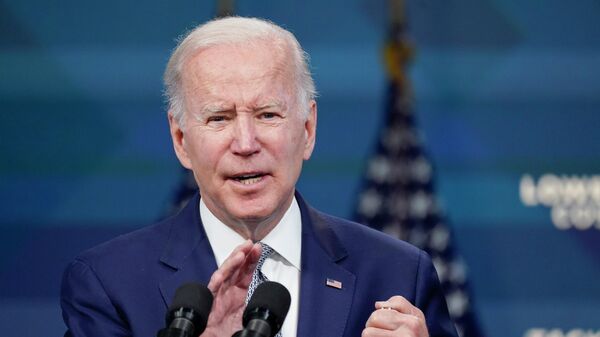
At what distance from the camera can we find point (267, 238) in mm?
2549

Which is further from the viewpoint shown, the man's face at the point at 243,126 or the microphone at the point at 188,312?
the man's face at the point at 243,126

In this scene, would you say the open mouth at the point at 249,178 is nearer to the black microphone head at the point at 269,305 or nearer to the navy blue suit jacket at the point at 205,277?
the navy blue suit jacket at the point at 205,277

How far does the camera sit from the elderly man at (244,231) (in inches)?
94.9

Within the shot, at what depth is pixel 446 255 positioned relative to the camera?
430 cm

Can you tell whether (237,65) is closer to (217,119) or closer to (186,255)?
(217,119)

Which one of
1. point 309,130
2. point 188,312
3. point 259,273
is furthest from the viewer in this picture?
point 309,130

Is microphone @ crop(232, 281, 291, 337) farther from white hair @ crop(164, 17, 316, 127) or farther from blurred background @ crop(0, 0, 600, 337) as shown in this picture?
blurred background @ crop(0, 0, 600, 337)

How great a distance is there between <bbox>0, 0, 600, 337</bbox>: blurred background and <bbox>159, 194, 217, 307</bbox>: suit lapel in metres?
1.62

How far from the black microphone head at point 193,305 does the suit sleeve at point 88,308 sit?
1.41 ft

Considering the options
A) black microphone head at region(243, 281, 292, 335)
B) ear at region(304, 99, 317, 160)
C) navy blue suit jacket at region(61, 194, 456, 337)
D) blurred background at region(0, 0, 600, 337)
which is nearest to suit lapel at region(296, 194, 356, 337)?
navy blue suit jacket at region(61, 194, 456, 337)

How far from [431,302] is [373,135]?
1.75 m

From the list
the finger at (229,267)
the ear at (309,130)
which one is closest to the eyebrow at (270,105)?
the ear at (309,130)

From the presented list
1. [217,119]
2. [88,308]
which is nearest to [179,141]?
[217,119]

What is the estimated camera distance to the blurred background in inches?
165
